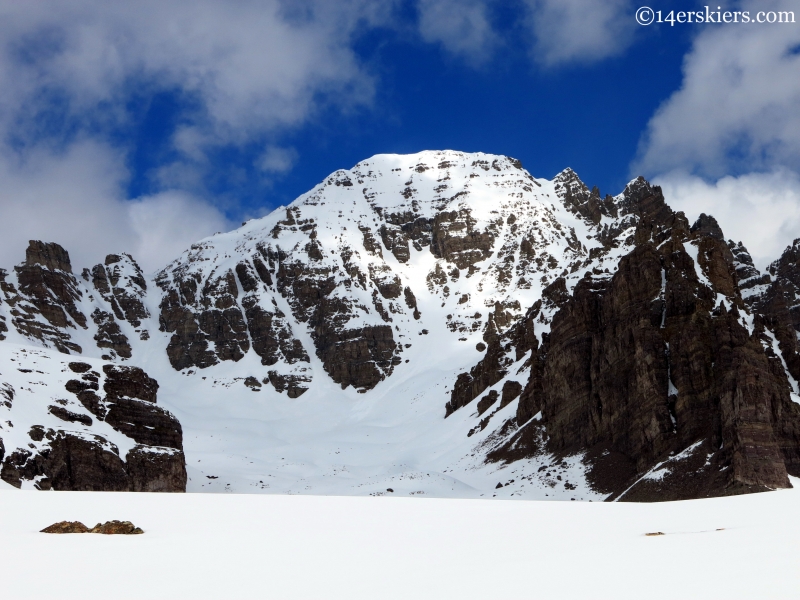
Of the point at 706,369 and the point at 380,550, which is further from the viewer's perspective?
the point at 706,369

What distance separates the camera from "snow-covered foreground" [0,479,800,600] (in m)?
12.3

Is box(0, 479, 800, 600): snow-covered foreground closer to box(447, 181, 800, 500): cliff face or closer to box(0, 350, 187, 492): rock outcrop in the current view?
box(447, 181, 800, 500): cliff face

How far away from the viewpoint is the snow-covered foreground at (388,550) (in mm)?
12289

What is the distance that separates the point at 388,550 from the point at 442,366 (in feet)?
447

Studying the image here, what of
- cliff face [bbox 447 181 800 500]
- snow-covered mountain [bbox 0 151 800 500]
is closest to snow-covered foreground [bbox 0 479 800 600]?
cliff face [bbox 447 181 800 500]

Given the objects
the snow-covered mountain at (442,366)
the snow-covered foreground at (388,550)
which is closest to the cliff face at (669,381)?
the snow-covered mountain at (442,366)

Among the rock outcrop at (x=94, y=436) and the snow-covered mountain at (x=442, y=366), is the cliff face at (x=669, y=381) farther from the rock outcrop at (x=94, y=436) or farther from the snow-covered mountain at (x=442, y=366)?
the rock outcrop at (x=94, y=436)

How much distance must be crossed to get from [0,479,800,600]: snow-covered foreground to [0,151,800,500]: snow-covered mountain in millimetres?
29549

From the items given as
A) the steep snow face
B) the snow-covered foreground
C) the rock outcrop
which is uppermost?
the steep snow face

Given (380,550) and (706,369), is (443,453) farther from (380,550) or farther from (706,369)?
(380,550)

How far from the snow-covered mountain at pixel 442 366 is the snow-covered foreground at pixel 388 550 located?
29549mm

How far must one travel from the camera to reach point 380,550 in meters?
15.9

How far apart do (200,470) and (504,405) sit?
36553mm

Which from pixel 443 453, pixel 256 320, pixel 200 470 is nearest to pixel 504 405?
pixel 443 453
